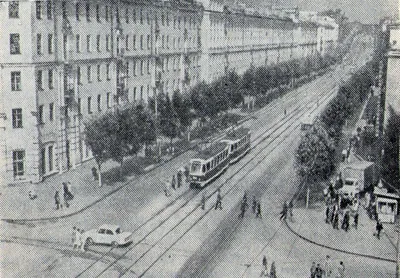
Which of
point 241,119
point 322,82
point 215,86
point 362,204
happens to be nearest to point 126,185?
point 362,204

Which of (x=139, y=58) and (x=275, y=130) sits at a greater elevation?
(x=139, y=58)

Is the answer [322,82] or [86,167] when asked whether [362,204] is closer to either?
[86,167]

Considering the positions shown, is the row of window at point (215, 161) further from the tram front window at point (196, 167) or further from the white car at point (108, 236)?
the white car at point (108, 236)

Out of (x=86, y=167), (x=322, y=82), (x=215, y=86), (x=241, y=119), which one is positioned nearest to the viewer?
(x=86, y=167)

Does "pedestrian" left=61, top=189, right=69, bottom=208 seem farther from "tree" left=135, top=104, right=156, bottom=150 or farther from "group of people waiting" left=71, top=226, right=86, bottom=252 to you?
"tree" left=135, top=104, right=156, bottom=150

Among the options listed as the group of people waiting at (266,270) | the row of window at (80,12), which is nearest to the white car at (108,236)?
the group of people waiting at (266,270)

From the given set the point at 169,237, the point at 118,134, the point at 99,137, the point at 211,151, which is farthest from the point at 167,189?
the point at 169,237

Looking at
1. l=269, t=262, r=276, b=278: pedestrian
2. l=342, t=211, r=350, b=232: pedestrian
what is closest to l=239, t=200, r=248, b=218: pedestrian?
l=342, t=211, r=350, b=232: pedestrian
